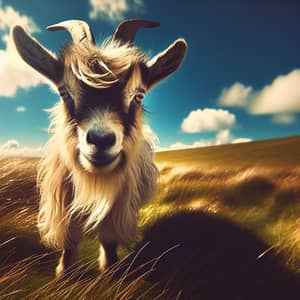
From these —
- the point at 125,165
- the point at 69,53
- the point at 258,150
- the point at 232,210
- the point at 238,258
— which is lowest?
the point at 238,258

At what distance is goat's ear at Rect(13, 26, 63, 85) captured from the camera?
2557 millimetres

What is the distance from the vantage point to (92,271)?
2562mm

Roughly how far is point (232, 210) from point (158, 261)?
2.11ft

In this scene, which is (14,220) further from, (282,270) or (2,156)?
(282,270)

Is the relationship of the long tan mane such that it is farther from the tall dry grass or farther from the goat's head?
the tall dry grass

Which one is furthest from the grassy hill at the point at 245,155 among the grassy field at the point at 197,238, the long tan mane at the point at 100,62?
the long tan mane at the point at 100,62

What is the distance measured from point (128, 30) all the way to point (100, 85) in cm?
67

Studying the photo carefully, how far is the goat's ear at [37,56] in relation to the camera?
2557 mm

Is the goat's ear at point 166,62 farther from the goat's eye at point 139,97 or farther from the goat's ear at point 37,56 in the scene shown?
the goat's ear at point 37,56

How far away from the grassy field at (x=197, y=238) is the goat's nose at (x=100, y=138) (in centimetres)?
77

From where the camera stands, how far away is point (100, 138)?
7.25 ft

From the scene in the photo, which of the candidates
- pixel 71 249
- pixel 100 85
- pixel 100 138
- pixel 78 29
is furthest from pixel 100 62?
pixel 71 249

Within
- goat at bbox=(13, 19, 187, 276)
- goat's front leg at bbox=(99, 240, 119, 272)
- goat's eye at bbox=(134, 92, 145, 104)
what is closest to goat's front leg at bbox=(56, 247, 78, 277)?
goat at bbox=(13, 19, 187, 276)

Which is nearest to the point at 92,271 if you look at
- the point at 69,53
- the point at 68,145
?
the point at 68,145
